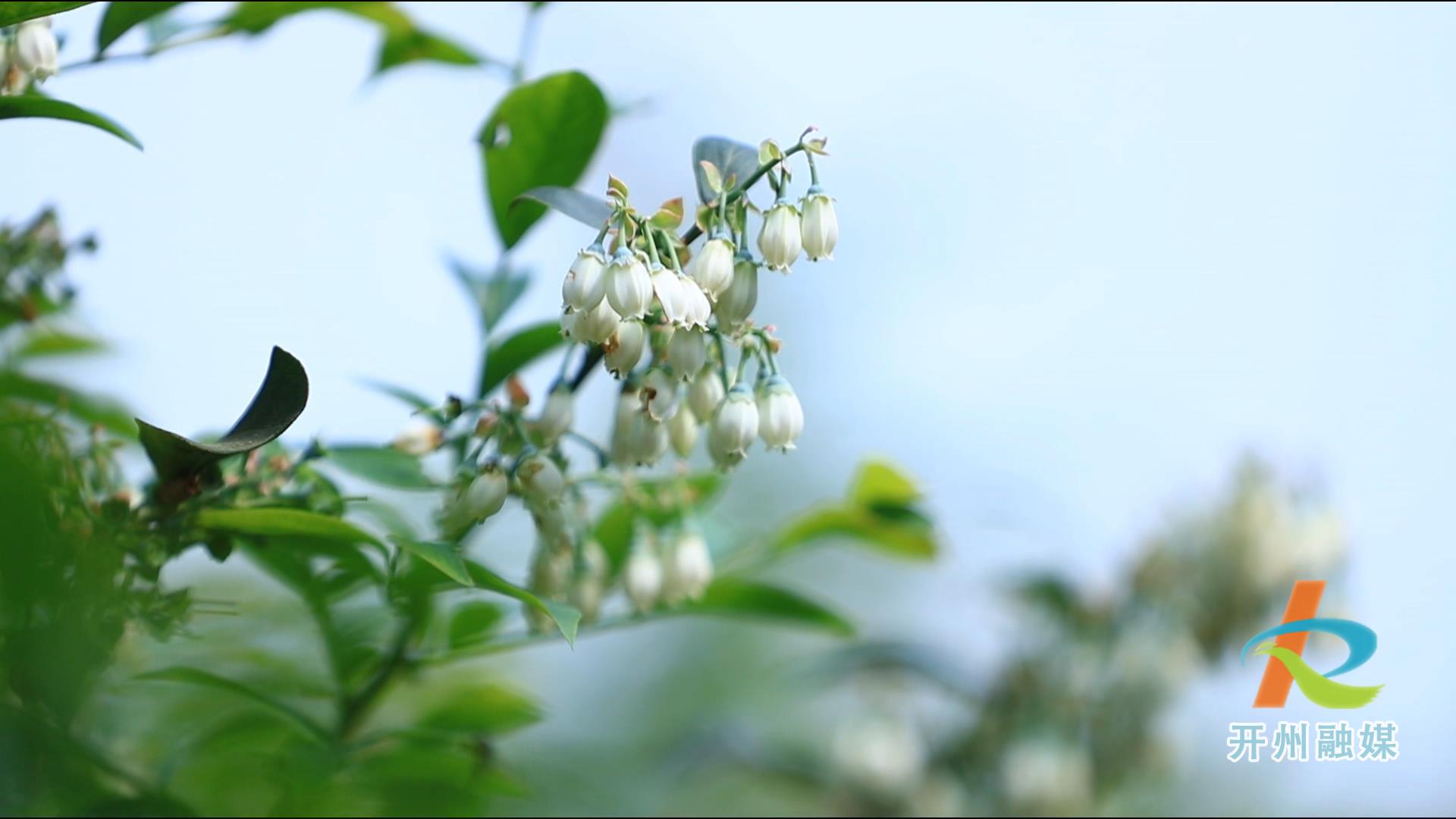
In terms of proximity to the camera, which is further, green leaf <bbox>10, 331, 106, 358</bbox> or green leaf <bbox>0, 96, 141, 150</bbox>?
green leaf <bbox>10, 331, 106, 358</bbox>

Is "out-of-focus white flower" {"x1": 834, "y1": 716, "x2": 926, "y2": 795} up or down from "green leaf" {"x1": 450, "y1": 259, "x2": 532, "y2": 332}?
down

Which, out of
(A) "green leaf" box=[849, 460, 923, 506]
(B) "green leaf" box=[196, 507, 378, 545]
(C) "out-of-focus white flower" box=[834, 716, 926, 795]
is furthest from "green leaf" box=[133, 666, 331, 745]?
(C) "out-of-focus white flower" box=[834, 716, 926, 795]

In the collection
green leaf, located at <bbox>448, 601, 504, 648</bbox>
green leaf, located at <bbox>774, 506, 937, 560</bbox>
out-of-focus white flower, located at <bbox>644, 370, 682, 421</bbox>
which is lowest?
green leaf, located at <bbox>448, 601, 504, 648</bbox>

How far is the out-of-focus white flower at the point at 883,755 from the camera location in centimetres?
124

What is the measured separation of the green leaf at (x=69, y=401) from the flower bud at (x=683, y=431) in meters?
0.32

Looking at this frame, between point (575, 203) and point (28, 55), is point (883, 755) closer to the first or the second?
point (575, 203)

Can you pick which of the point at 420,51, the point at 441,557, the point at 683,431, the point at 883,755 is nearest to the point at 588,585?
the point at 683,431

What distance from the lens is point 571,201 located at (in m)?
0.56

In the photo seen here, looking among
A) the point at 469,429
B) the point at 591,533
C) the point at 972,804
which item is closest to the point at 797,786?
the point at 972,804

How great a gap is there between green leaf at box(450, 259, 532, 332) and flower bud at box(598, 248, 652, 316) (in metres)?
0.25

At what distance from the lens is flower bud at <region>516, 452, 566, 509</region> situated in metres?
0.62

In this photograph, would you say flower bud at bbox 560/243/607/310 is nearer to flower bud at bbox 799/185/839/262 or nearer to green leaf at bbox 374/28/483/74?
flower bud at bbox 799/185/839/262

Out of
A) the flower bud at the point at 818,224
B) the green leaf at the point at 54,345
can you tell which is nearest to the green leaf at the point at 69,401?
the green leaf at the point at 54,345

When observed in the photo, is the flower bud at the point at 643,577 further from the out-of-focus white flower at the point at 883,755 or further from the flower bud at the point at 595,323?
the out-of-focus white flower at the point at 883,755
